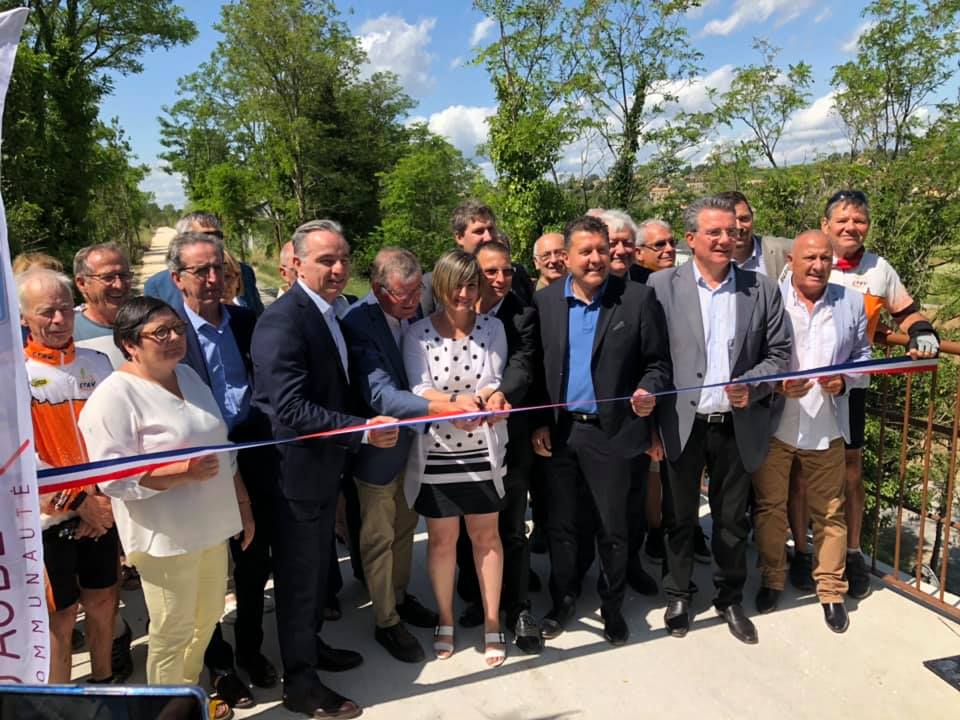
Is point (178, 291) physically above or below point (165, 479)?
above

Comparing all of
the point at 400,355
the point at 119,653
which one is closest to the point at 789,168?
the point at 400,355

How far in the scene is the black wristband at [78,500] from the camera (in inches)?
107

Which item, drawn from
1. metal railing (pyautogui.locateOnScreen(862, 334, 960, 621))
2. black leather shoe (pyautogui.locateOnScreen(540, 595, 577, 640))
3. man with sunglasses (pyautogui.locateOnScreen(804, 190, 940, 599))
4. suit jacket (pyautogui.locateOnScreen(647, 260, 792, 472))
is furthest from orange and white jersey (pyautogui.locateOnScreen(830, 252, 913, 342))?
black leather shoe (pyautogui.locateOnScreen(540, 595, 577, 640))

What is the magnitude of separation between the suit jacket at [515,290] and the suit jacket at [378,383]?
1.92 feet

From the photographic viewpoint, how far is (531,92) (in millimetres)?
15484

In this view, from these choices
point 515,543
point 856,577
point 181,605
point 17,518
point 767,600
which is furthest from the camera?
point 856,577

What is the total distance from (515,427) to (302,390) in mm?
1212

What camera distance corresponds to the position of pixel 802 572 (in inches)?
158

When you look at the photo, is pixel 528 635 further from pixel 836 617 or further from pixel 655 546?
pixel 836 617

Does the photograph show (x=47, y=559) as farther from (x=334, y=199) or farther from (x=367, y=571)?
(x=334, y=199)

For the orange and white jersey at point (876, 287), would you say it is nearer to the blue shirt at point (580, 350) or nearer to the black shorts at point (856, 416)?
the black shorts at point (856, 416)

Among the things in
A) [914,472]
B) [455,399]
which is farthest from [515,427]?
[914,472]

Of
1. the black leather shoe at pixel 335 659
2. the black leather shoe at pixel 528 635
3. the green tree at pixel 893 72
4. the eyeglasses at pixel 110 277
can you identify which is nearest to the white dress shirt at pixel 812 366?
the black leather shoe at pixel 528 635

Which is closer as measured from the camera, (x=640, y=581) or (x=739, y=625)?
(x=739, y=625)
